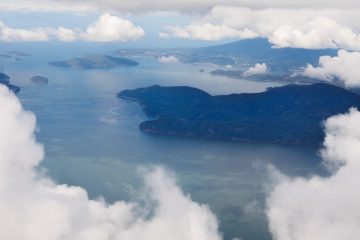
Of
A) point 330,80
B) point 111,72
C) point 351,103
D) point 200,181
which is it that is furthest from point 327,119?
point 111,72

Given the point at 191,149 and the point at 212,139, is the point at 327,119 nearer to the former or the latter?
the point at 212,139

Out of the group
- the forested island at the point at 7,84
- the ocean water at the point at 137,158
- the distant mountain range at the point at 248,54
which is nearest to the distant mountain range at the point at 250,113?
the ocean water at the point at 137,158

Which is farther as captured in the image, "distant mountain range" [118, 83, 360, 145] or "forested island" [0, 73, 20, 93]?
"forested island" [0, 73, 20, 93]

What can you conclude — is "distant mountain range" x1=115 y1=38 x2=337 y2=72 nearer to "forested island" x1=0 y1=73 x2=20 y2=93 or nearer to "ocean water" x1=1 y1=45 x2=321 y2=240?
"forested island" x1=0 y1=73 x2=20 y2=93

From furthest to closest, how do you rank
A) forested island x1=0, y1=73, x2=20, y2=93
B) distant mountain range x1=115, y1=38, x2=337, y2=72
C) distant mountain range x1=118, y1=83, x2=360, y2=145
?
distant mountain range x1=115, y1=38, x2=337, y2=72, forested island x1=0, y1=73, x2=20, y2=93, distant mountain range x1=118, y1=83, x2=360, y2=145

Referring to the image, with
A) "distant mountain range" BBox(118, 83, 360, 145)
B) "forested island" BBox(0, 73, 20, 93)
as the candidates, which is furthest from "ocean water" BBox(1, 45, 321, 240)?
"distant mountain range" BBox(118, 83, 360, 145)

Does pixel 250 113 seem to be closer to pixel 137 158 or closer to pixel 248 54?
pixel 137 158

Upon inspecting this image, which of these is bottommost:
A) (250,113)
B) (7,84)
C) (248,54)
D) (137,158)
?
(137,158)

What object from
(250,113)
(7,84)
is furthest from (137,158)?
(7,84)
